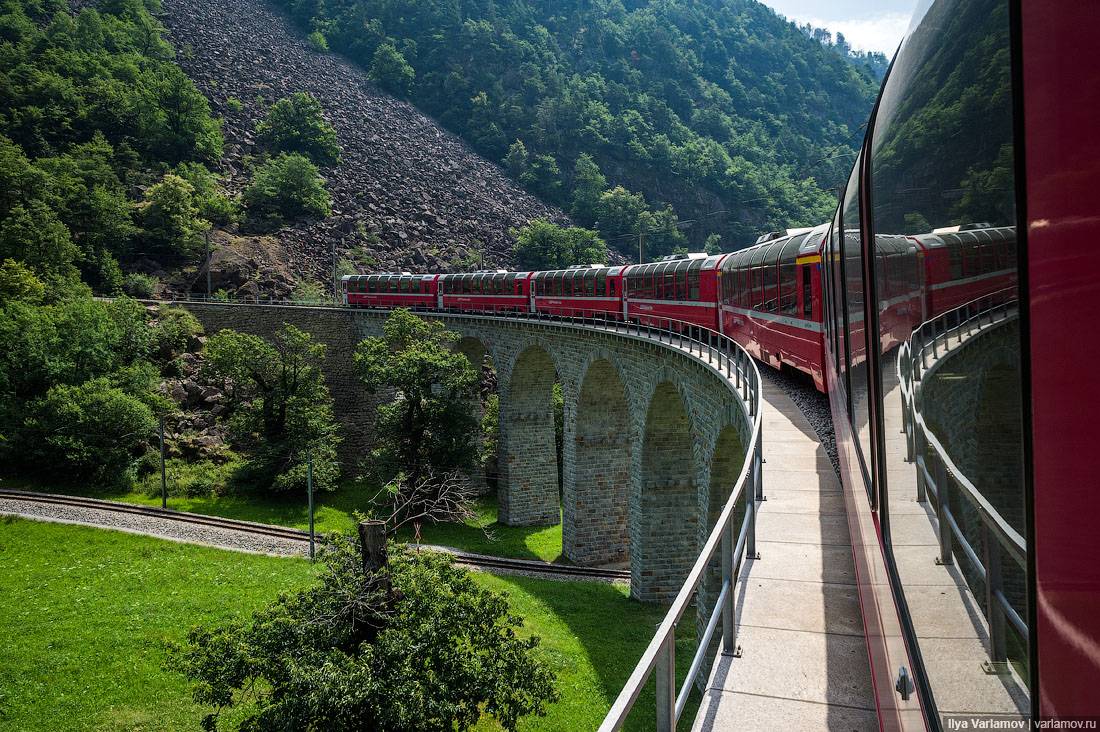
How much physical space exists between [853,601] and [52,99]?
73.2 metres

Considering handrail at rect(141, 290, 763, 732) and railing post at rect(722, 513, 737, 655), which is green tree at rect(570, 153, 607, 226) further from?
railing post at rect(722, 513, 737, 655)

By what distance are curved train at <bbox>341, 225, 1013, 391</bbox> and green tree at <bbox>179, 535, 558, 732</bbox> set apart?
6.68 meters

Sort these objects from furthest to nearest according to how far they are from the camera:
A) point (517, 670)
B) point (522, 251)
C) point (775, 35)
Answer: point (775, 35) < point (522, 251) < point (517, 670)

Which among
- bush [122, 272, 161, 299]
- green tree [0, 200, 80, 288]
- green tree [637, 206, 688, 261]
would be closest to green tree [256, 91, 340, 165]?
bush [122, 272, 161, 299]

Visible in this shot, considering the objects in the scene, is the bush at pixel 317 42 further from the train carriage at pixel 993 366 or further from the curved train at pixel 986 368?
the train carriage at pixel 993 366

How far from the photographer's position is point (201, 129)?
6944 cm

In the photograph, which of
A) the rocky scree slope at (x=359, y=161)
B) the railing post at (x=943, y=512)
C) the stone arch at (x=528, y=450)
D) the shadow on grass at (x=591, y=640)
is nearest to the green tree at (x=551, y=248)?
the rocky scree slope at (x=359, y=161)

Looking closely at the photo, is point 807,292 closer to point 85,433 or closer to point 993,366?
point 993,366

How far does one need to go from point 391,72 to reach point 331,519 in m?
89.4

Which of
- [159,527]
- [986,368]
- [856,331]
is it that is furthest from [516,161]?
[986,368]

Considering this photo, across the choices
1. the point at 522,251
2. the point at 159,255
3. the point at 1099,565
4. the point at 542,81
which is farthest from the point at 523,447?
the point at 542,81

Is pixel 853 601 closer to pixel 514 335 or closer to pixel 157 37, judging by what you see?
pixel 514 335

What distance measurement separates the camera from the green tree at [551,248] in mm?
74562

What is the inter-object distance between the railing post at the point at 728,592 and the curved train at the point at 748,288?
1.61 meters
